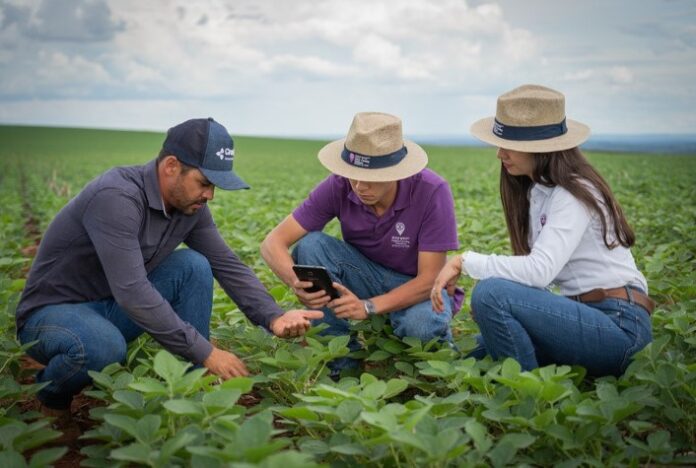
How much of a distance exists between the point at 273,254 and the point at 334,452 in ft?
4.65

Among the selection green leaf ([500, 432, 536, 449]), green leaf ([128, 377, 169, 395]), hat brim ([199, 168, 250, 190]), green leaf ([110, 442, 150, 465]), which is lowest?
green leaf ([500, 432, 536, 449])

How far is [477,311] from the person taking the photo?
302 centimetres

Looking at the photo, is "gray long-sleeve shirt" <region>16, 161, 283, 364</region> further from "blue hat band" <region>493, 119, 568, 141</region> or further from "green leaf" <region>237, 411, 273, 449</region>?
"blue hat band" <region>493, 119, 568, 141</region>

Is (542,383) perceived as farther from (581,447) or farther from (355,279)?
(355,279)

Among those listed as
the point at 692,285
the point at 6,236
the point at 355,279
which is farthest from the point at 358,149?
the point at 6,236

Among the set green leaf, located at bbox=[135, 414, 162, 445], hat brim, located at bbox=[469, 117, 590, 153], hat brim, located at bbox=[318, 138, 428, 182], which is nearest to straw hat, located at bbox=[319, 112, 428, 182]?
hat brim, located at bbox=[318, 138, 428, 182]

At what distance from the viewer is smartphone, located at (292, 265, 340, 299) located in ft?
10.7

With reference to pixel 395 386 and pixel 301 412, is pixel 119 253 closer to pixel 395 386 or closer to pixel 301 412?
pixel 301 412

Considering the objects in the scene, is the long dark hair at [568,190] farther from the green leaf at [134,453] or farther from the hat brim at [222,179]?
the green leaf at [134,453]

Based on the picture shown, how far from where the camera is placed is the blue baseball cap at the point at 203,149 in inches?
112

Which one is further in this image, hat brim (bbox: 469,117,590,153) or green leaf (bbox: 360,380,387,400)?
hat brim (bbox: 469,117,590,153)

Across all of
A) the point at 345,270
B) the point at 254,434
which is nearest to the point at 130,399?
the point at 254,434

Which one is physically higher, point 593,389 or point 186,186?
point 186,186

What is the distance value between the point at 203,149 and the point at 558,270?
4.47 ft
